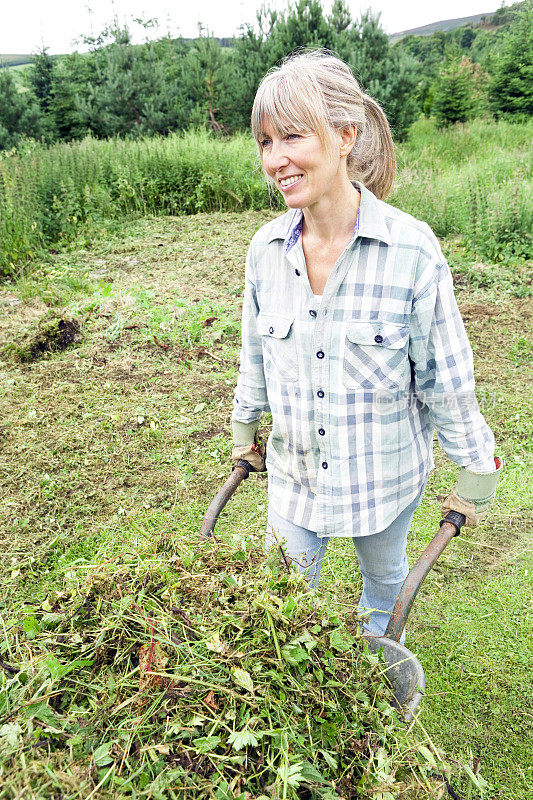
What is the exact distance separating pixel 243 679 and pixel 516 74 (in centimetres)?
1707

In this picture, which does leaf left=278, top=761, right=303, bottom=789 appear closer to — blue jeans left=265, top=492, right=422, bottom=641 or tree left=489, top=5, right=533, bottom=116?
blue jeans left=265, top=492, right=422, bottom=641

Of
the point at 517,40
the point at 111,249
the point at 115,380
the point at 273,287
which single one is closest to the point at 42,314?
the point at 115,380

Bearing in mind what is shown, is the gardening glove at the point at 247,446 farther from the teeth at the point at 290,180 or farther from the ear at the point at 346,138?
the ear at the point at 346,138

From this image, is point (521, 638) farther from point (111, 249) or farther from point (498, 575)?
point (111, 249)

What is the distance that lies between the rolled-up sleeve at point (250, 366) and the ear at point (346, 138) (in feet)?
1.44

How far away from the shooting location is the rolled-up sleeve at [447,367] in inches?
66.3

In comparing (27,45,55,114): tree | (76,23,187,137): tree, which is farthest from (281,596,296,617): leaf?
(27,45,55,114): tree

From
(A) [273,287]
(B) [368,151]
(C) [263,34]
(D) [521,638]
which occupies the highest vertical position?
(C) [263,34]

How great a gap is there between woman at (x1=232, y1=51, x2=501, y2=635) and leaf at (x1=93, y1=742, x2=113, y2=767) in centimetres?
69

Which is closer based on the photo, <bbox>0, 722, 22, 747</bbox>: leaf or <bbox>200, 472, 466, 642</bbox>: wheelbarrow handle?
<bbox>0, 722, 22, 747</bbox>: leaf

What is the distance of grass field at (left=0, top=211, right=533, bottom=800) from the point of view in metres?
2.20

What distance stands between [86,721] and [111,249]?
7.49 m

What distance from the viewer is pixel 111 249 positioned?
26.1 ft

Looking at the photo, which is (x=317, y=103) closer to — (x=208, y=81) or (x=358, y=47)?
(x=358, y=47)
